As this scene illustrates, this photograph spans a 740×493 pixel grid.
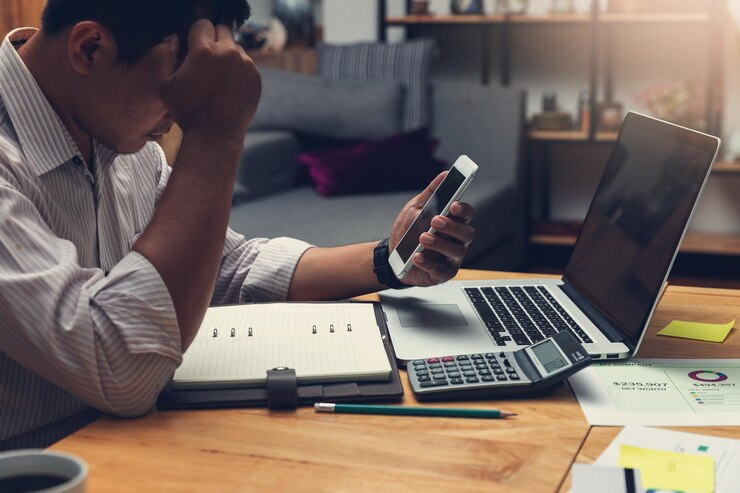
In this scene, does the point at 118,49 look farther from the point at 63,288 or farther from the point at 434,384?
the point at 434,384

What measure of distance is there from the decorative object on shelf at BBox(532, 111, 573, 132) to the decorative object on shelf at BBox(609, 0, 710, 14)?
44 centimetres

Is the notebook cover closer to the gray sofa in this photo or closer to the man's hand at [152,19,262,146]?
the man's hand at [152,19,262,146]

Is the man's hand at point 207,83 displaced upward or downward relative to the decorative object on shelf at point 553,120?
upward

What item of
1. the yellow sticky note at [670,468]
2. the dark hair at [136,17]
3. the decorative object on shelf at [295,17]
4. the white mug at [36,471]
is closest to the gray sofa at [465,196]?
the decorative object on shelf at [295,17]

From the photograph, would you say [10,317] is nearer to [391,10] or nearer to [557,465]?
[557,465]

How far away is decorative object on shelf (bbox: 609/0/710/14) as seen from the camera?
352cm

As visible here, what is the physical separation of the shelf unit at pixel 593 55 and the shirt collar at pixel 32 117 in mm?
2840

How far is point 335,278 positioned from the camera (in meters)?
1.22

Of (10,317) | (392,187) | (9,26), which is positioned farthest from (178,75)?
(392,187)

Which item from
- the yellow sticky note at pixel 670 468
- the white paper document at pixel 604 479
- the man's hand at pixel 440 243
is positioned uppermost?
the man's hand at pixel 440 243

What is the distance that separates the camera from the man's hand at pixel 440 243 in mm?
1090

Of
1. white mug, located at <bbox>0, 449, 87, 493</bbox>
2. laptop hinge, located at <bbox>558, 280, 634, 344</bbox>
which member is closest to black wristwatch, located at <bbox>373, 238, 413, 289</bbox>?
laptop hinge, located at <bbox>558, 280, 634, 344</bbox>

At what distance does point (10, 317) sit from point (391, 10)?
3.42m

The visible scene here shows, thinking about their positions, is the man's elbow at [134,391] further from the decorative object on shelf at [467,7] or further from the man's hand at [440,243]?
the decorative object on shelf at [467,7]
